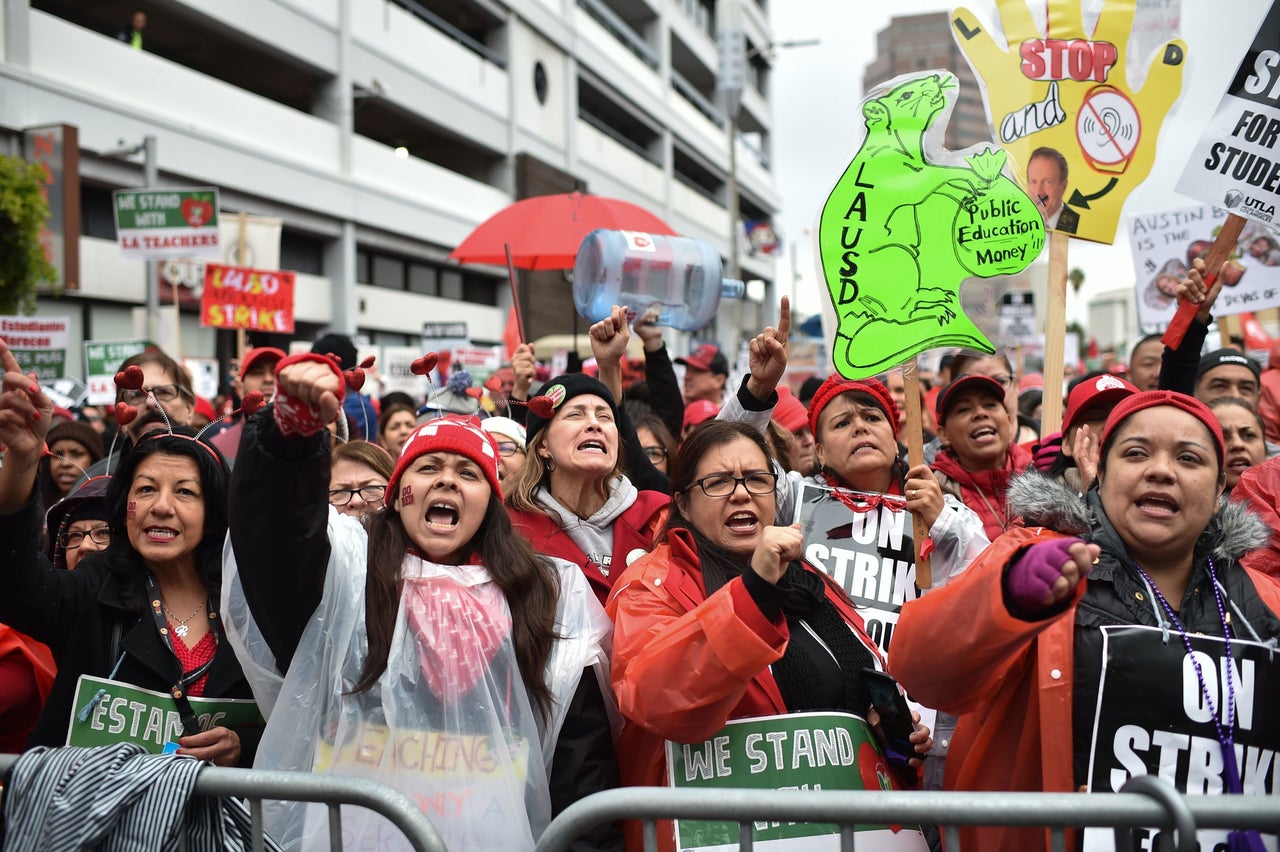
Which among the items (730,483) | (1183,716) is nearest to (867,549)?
(730,483)

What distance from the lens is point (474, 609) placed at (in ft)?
8.05

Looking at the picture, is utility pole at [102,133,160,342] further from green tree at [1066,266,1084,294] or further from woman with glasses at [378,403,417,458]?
green tree at [1066,266,1084,294]

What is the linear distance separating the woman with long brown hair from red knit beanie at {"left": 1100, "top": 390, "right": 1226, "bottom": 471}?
1380mm

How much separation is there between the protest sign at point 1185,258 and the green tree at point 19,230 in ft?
32.3

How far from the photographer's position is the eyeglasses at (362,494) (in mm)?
3752

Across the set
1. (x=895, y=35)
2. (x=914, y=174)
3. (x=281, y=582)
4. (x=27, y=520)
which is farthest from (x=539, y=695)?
(x=895, y=35)

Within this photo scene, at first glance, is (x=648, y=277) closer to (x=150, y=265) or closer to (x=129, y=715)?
(x=129, y=715)

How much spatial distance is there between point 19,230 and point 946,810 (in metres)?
10.6

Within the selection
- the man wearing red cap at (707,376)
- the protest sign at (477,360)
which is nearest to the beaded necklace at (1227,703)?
the man wearing red cap at (707,376)

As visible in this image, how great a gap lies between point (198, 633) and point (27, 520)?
21.4 inches

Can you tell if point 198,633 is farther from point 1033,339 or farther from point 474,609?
point 1033,339

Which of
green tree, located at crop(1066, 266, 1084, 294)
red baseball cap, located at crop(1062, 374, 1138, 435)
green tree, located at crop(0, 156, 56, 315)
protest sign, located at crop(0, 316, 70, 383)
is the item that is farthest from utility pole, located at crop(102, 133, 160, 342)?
green tree, located at crop(1066, 266, 1084, 294)

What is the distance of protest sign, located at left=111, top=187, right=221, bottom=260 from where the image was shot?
940 cm

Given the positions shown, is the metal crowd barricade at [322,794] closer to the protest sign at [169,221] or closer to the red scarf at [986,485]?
the red scarf at [986,485]
